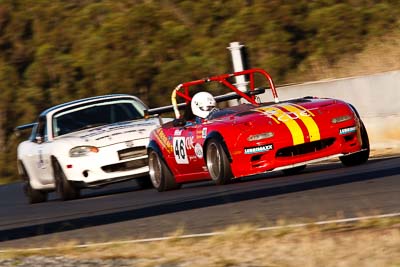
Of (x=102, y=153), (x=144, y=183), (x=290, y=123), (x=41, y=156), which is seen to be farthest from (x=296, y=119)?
(x=41, y=156)

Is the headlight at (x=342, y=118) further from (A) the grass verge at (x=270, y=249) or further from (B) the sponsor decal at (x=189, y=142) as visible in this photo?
(A) the grass verge at (x=270, y=249)

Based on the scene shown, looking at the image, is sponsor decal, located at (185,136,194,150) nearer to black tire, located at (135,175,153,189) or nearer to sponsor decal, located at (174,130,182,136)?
sponsor decal, located at (174,130,182,136)

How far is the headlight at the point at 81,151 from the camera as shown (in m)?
14.8

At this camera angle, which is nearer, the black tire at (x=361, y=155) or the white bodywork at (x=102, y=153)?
the black tire at (x=361, y=155)

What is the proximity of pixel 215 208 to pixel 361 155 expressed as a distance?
3.24m

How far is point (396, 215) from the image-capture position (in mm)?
8070

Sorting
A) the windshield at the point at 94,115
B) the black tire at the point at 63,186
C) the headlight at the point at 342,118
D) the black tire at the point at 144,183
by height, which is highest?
the windshield at the point at 94,115

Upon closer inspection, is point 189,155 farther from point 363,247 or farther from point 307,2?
point 307,2

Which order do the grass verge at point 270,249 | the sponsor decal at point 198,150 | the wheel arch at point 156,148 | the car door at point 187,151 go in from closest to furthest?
the grass verge at point 270,249
the sponsor decal at point 198,150
the car door at point 187,151
the wheel arch at point 156,148

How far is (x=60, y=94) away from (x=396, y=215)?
24690 mm

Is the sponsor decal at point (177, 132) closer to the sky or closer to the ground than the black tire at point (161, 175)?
closer to the sky

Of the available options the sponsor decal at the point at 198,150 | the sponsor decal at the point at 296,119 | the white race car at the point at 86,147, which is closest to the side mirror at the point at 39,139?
the white race car at the point at 86,147

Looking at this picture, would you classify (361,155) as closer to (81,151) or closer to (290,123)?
(290,123)

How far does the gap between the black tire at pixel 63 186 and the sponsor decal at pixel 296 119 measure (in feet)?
11.3
